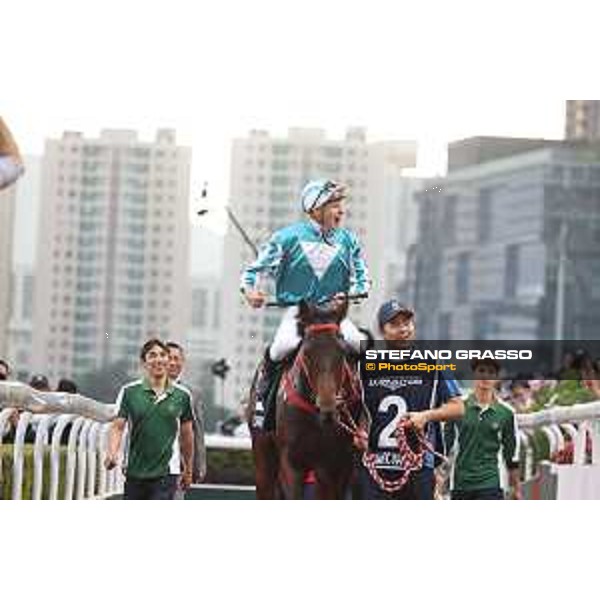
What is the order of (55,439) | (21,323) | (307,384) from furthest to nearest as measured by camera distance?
1. (307,384)
2. (55,439)
3. (21,323)

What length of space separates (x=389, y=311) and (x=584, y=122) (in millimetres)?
806

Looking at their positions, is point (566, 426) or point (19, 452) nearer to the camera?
point (19, 452)

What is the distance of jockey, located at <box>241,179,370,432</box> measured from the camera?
5129mm

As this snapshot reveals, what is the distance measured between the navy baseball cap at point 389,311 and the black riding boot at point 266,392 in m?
0.32

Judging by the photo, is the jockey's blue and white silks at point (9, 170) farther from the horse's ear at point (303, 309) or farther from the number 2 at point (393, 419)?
the number 2 at point (393, 419)

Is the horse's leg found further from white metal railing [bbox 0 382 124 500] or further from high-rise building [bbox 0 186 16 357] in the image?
high-rise building [bbox 0 186 16 357]

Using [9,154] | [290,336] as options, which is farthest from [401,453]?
[9,154]

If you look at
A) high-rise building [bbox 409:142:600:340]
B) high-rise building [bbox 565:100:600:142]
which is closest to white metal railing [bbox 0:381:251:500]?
high-rise building [bbox 409:142:600:340]

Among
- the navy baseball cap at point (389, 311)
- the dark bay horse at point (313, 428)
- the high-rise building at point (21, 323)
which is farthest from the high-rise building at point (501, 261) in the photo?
the high-rise building at point (21, 323)

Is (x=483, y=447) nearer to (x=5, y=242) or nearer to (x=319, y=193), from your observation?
(x=319, y=193)

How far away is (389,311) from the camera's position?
5133 millimetres

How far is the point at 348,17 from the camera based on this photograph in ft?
16.9

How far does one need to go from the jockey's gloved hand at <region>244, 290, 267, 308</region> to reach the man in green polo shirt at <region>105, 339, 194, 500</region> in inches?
11.0
